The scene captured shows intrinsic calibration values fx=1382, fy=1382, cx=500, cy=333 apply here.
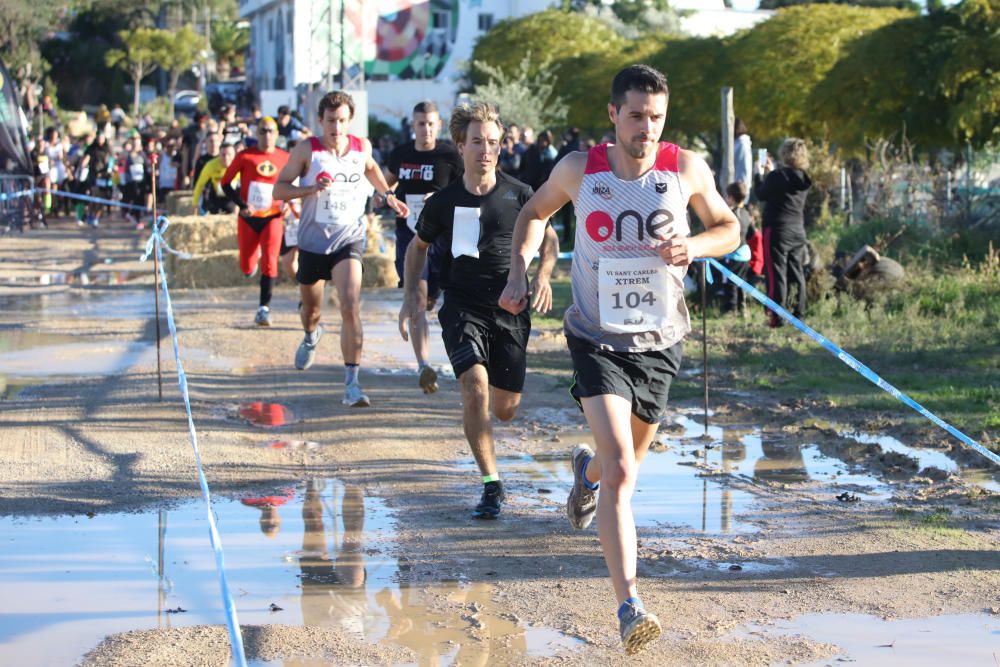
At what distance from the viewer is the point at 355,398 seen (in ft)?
30.4

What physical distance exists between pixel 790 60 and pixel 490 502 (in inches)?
753

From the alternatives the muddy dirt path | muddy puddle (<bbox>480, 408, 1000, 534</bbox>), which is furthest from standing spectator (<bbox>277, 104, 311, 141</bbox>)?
muddy puddle (<bbox>480, 408, 1000, 534</bbox>)

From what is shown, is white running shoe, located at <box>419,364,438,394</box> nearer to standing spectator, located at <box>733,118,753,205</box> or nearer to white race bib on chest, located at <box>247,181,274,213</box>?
white race bib on chest, located at <box>247,181,274,213</box>

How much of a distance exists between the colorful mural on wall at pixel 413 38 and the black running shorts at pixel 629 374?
68171 mm

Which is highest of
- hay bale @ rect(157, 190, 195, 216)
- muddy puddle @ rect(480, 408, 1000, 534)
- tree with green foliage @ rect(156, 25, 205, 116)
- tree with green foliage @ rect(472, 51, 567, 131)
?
tree with green foliage @ rect(156, 25, 205, 116)

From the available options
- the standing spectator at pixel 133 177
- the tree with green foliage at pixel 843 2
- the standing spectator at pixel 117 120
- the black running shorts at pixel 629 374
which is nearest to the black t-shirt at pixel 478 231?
the black running shorts at pixel 629 374

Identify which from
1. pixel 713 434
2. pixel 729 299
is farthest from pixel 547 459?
pixel 729 299

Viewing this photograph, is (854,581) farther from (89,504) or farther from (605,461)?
(89,504)

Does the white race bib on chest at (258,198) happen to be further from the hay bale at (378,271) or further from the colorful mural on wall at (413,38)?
the colorful mural on wall at (413,38)

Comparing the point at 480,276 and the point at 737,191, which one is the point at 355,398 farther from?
the point at 737,191

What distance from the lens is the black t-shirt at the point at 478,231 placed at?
6.96 m

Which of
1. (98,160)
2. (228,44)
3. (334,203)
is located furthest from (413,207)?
(228,44)

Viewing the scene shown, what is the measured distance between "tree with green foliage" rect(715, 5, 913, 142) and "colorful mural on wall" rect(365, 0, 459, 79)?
48528 millimetres

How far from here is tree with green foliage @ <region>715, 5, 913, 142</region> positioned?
23.8 meters
